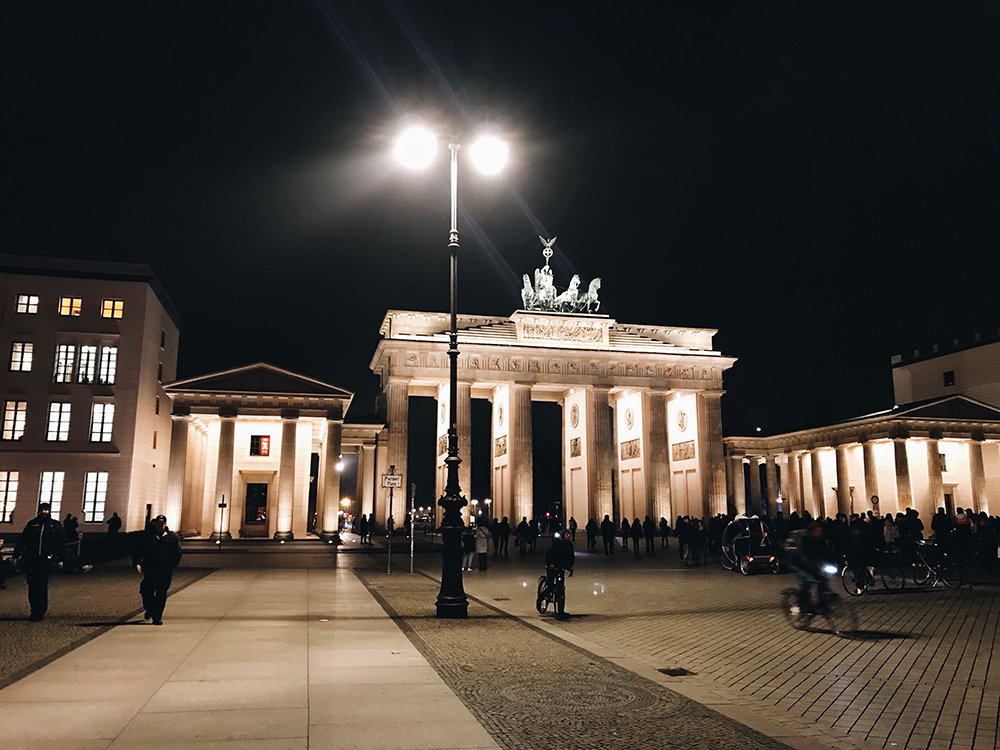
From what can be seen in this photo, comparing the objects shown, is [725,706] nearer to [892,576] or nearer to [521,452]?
[892,576]

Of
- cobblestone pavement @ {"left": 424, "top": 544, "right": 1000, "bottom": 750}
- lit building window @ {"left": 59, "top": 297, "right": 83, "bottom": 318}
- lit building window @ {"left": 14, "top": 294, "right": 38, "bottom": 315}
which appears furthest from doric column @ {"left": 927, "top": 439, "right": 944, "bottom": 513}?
lit building window @ {"left": 14, "top": 294, "right": 38, "bottom": 315}

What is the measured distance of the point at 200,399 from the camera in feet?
148

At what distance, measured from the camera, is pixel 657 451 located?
6438 centimetres

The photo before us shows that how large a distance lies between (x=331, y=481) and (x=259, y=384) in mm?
8325

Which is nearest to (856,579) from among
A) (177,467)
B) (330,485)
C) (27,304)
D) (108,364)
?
(330,485)

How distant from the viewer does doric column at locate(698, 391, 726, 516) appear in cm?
6456

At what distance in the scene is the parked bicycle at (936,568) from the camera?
2105 centimetres

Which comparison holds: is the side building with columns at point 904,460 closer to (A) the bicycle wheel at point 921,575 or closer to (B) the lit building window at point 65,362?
(A) the bicycle wheel at point 921,575

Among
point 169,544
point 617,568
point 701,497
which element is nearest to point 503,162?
point 169,544

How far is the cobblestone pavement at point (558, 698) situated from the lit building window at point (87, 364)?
41274mm

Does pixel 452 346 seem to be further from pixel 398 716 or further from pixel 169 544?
pixel 398 716

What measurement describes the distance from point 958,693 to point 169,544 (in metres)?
12.7

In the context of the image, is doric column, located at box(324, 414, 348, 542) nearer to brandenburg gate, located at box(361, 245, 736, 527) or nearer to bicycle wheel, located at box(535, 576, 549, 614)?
brandenburg gate, located at box(361, 245, 736, 527)

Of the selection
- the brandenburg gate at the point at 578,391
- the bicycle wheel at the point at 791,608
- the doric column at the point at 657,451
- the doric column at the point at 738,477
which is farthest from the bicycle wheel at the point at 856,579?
the doric column at the point at 738,477
